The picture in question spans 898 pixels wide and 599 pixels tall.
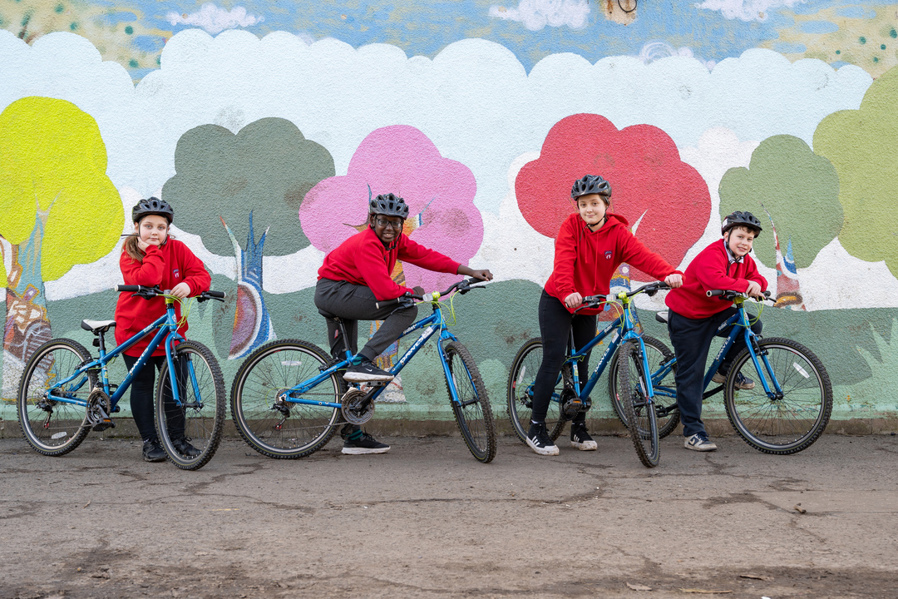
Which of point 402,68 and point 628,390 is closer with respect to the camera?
point 628,390

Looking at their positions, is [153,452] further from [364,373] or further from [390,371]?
[390,371]

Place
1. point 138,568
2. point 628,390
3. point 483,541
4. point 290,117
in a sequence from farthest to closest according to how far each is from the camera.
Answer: point 290,117
point 628,390
point 483,541
point 138,568

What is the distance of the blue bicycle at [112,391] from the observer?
518 centimetres

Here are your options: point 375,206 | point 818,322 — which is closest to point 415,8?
point 375,206

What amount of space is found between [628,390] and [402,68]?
3747 mm

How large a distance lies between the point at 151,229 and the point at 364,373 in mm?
1841

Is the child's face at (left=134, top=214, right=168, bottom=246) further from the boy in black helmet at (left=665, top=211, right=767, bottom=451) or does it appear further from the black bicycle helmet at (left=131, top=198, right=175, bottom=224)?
the boy in black helmet at (left=665, top=211, right=767, bottom=451)

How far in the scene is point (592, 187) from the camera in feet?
18.0

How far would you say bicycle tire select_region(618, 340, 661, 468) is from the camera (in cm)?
501

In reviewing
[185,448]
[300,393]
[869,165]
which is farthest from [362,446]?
[869,165]

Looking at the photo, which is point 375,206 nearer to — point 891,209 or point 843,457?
point 843,457

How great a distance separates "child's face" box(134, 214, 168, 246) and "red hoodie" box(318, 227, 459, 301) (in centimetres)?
117

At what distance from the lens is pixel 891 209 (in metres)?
7.04

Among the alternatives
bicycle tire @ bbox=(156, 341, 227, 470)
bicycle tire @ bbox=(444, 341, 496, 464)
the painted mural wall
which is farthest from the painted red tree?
bicycle tire @ bbox=(156, 341, 227, 470)
